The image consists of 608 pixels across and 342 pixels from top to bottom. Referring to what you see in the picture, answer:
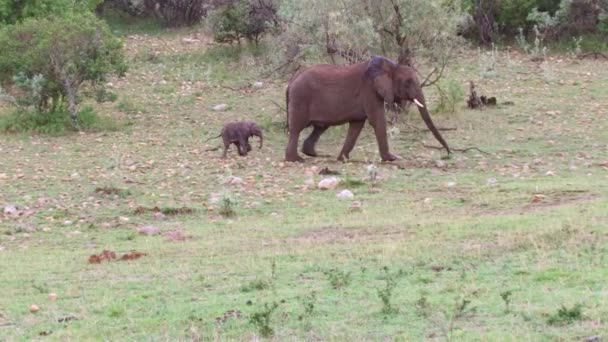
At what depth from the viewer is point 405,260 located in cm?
953

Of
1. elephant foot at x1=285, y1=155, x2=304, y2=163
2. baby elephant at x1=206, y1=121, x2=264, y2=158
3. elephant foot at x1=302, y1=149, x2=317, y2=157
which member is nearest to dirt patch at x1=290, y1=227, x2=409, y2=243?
elephant foot at x1=285, y1=155, x2=304, y2=163

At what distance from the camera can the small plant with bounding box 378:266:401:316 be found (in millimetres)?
7473

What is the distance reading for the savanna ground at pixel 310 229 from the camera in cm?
754

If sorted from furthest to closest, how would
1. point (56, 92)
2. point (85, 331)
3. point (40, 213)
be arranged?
point (56, 92) < point (40, 213) < point (85, 331)

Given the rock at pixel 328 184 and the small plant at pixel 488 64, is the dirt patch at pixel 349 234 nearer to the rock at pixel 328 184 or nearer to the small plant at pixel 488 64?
the rock at pixel 328 184

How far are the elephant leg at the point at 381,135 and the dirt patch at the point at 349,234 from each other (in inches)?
198

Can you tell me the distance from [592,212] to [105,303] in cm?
556

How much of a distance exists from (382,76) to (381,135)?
925 millimetres

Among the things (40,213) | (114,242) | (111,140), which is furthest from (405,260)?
(111,140)

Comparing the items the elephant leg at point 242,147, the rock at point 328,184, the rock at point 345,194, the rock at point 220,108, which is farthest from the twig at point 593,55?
the rock at point 345,194

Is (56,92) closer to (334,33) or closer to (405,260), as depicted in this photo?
(334,33)

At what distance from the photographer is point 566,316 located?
6.90 meters

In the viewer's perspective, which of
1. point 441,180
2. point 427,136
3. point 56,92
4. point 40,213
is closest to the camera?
point 40,213

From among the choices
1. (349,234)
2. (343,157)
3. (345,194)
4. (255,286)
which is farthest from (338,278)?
(343,157)
